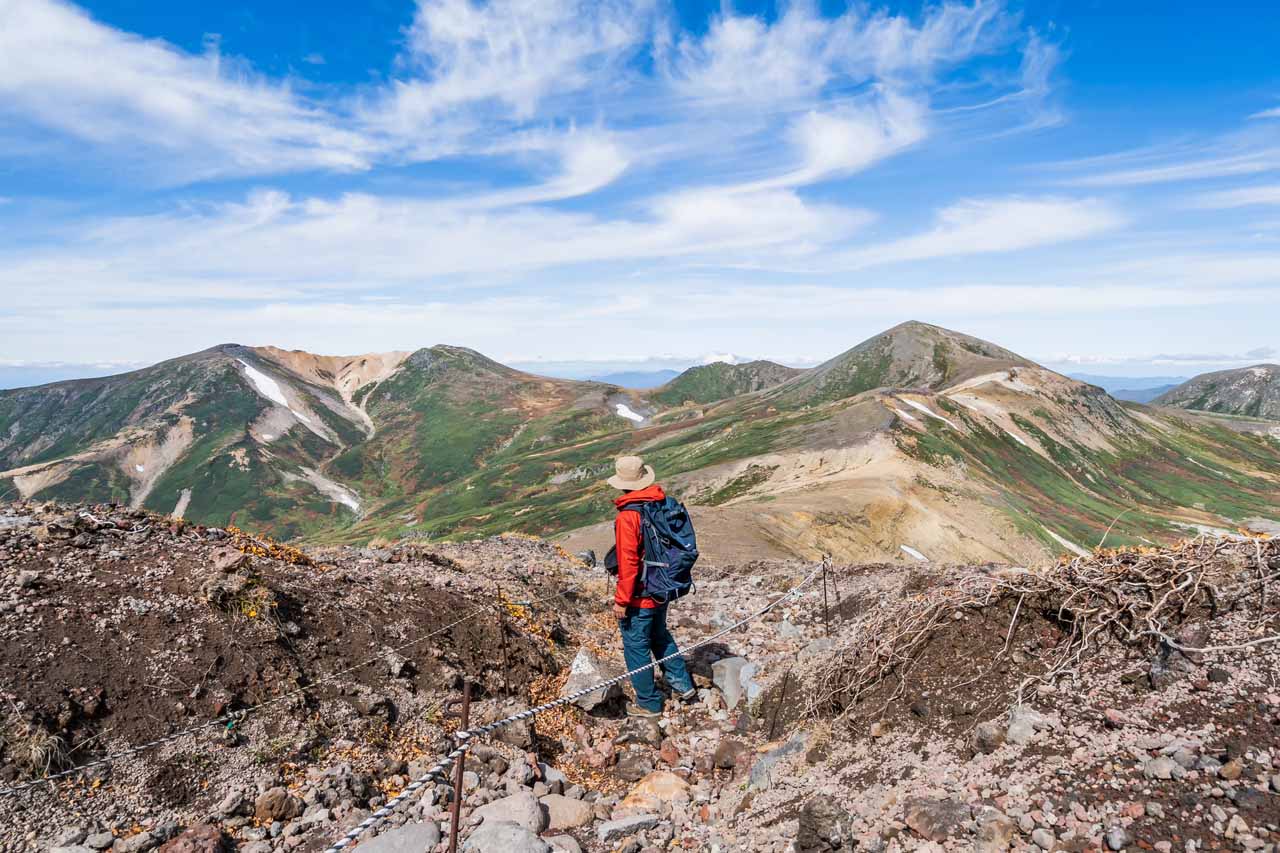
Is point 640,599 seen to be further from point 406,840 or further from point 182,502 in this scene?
point 182,502

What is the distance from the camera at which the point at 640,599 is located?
30.5 feet

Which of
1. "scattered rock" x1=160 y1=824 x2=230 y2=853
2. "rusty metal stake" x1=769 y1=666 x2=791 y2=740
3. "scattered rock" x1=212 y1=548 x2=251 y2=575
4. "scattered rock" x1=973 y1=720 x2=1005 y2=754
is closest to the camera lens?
"scattered rock" x1=973 y1=720 x2=1005 y2=754

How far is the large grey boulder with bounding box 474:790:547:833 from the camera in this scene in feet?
20.8

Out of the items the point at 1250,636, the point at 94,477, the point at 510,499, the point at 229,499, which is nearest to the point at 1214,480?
the point at 510,499

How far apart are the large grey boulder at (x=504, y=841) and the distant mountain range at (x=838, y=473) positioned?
5623 millimetres

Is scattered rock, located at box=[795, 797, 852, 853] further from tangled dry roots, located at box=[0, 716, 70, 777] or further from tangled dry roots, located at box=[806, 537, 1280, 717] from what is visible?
tangled dry roots, located at box=[0, 716, 70, 777]

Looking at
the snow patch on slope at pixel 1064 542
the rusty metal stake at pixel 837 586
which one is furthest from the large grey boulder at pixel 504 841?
the snow patch on slope at pixel 1064 542

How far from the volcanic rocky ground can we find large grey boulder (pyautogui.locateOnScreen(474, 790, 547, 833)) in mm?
30

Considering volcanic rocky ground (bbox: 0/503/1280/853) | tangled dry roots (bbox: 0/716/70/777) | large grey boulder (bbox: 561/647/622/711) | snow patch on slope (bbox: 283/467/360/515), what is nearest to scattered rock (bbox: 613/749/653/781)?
volcanic rocky ground (bbox: 0/503/1280/853)

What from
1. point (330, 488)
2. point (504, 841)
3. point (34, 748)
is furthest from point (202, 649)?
point (330, 488)

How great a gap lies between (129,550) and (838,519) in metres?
36.4

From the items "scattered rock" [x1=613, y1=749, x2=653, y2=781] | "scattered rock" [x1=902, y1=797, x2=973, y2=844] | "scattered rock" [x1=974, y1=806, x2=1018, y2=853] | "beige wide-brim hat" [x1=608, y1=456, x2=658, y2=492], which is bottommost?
"scattered rock" [x1=613, y1=749, x2=653, y2=781]

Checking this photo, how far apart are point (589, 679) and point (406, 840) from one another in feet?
12.2

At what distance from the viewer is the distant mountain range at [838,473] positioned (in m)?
44.3
